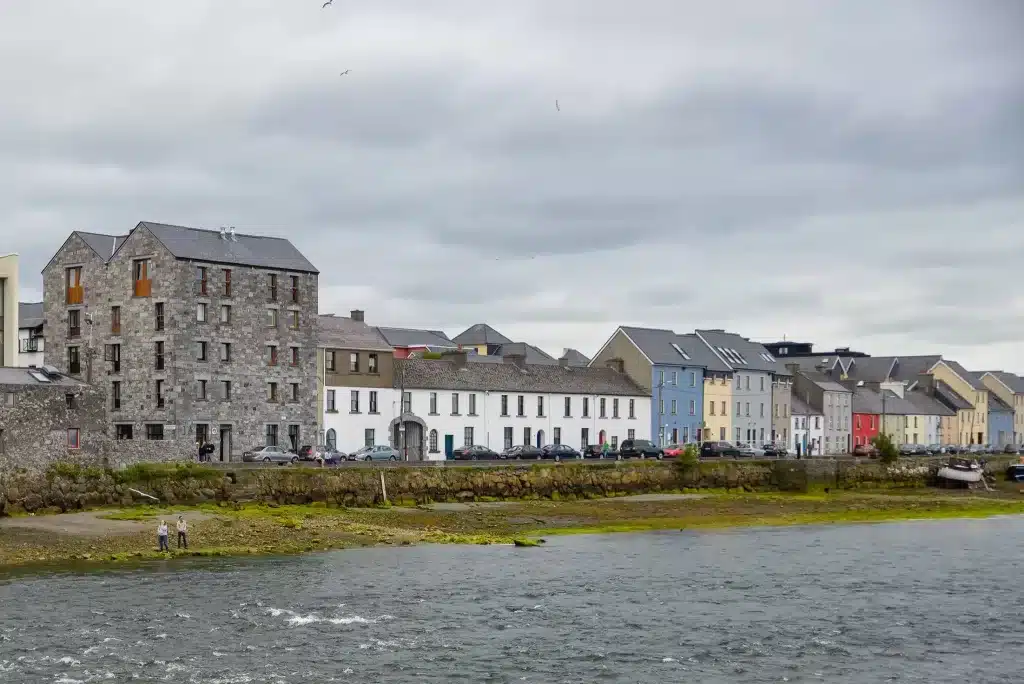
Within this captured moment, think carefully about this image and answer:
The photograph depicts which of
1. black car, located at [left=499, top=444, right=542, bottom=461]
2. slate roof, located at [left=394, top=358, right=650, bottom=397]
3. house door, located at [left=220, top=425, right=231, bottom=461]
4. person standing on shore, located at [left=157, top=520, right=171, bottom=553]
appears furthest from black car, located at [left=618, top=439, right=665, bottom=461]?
person standing on shore, located at [left=157, top=520, right=171, bottom=553]

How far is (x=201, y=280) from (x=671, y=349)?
183ft

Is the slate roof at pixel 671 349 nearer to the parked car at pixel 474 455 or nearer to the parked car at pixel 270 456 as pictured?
the parked car at pixel 474 455

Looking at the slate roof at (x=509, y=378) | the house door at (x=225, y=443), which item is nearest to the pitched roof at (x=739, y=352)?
the slate roof at (x=509, y=378)

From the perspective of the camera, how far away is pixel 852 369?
597 feet

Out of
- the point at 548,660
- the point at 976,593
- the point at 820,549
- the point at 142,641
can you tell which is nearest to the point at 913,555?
the point at 820,549

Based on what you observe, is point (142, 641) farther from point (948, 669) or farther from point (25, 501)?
point (25, 501)

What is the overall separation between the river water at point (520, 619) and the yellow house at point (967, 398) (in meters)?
136

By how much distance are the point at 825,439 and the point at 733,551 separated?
314ft

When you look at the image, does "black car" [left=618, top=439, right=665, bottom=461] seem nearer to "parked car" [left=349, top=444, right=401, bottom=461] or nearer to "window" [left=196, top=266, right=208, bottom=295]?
"parked car" [left=349, top=444, right=401, bottom=461]

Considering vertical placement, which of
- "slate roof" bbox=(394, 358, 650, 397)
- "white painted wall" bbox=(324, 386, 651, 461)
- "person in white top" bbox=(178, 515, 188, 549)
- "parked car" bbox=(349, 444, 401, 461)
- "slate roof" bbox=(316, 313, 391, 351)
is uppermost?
"slate roof" bbox=(316, 313, 391, 351)

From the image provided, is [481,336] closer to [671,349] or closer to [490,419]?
[671,349]

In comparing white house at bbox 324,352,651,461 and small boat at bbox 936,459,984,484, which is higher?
white house at bbox 324,352,651,461

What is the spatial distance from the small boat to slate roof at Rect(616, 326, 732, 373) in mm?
25212

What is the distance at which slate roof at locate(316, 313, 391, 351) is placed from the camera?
9900 centimetres
